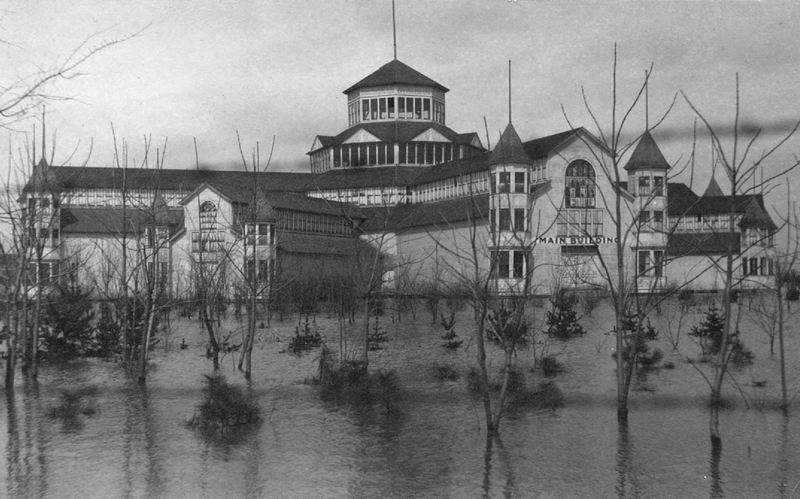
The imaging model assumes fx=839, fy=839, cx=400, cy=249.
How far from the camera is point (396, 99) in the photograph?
87000 millimetres

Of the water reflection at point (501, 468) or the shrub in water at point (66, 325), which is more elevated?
the shrub in water at point (66, 325)

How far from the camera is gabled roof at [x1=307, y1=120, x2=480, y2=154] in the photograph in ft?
273

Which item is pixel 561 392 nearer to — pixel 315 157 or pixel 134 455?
pixel 134 455

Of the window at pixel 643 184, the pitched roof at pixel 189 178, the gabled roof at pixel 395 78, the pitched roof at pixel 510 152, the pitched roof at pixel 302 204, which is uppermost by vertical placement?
the gabled roof at pixel 395 78

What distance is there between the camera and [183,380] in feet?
82.2

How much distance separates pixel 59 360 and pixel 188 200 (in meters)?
36.9

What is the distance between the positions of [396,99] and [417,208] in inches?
741

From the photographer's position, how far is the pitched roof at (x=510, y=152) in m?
58.9

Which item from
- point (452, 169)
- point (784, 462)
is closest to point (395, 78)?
point (452, 169)

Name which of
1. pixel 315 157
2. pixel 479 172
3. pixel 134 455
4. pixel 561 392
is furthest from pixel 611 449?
pixel 315 157

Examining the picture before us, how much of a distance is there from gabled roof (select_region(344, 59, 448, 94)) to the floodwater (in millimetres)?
64371

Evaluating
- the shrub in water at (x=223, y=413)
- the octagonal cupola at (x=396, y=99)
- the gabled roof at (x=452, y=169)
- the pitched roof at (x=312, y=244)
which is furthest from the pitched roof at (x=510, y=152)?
the shrub in water at (x=223, y=413)

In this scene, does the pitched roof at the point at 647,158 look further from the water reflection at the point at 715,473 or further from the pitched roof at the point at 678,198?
the water reflection at the point at 715,473

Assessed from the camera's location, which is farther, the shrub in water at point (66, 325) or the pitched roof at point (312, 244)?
the pitched roof at point (312, 244)
